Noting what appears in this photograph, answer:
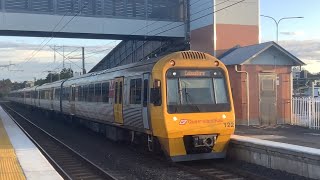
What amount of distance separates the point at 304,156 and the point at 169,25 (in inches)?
877

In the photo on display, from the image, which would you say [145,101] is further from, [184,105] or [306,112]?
[306,112]

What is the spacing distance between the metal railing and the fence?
12.2 meters

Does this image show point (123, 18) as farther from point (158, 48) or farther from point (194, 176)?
point (194, 176)

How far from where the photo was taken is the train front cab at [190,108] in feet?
39.3

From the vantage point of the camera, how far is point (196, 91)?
12516 millimetres

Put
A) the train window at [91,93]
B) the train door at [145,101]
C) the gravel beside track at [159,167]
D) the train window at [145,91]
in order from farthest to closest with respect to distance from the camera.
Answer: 1. the train window at [91,93]
2. the train window at [145,91]
3. the train door at [145,101]
4. the gravel beside track at [159,167]

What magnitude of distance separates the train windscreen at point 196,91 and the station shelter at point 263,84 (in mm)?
9221

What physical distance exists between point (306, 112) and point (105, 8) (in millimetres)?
14940

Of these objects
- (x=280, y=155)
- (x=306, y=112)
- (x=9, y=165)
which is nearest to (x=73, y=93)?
(x=306, y=112)

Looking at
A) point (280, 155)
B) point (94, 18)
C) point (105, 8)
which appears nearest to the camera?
point (280, 155)

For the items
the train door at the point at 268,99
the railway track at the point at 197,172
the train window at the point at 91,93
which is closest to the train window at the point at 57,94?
the train window at the point at 91,93

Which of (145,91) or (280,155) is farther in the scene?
(145,91)

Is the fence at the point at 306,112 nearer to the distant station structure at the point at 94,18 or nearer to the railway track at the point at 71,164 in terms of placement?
the railway track at the point at 71,164

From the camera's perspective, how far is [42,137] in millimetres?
22609
